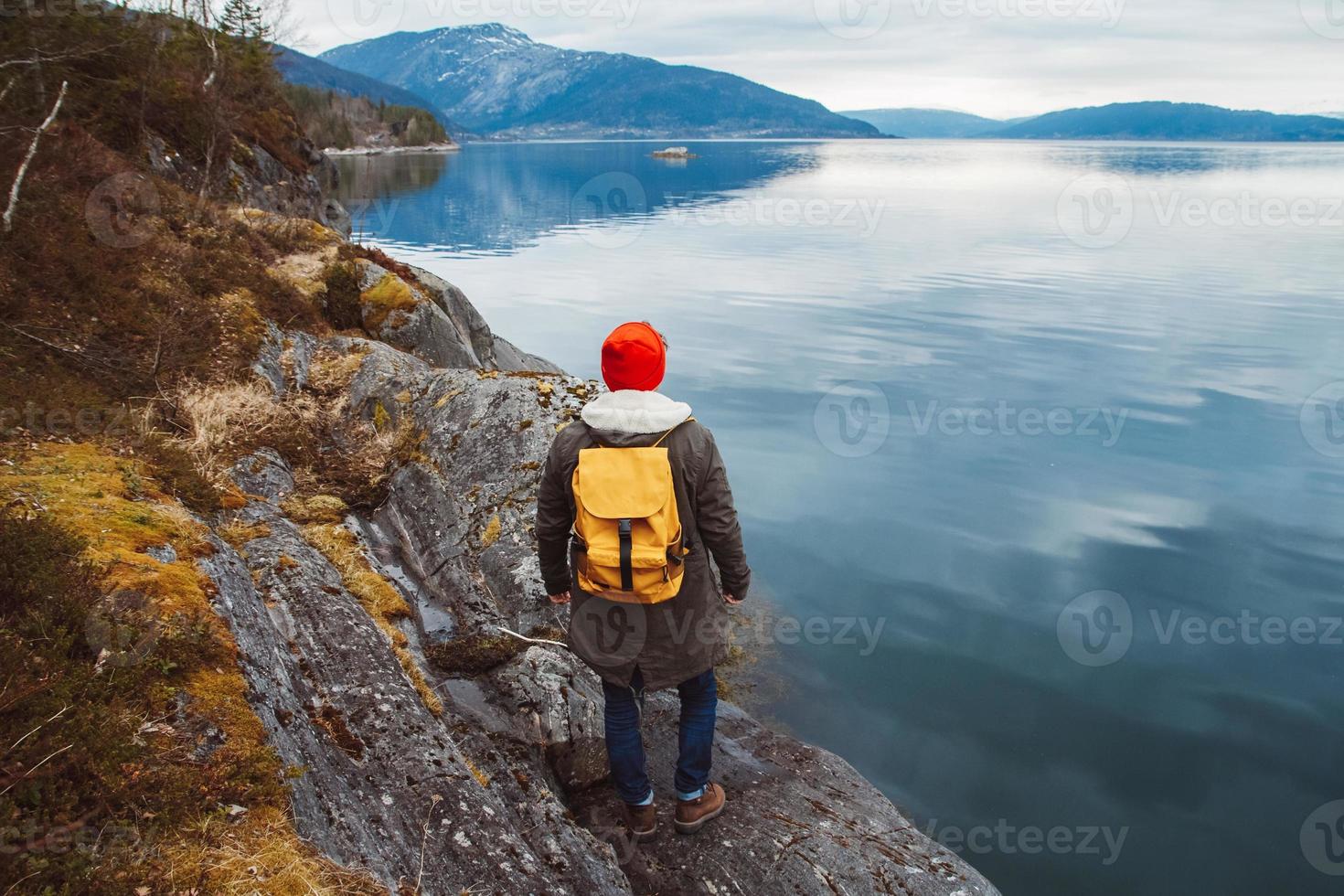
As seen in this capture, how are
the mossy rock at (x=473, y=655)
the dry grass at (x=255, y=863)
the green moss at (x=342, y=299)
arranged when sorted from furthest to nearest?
the green moss at (x=342, y=299) → the mossy rock at (x=473, y=655) → the dry grass at (x=255, y=863)

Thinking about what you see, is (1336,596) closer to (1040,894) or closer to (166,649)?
(1040,894)

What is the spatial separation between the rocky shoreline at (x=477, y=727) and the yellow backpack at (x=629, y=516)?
5.90 ft

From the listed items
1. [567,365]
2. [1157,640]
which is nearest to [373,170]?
[567,365]

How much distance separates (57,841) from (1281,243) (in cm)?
6850

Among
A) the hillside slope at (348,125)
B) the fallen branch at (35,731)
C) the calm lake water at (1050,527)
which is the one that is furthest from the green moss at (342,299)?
the hillside slope at (348,125)

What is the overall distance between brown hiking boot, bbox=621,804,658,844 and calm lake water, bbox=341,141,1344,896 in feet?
17.3
